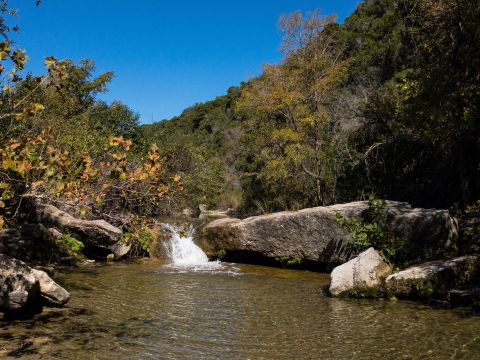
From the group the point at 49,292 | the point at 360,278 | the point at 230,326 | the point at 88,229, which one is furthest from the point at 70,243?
the point at 360,278

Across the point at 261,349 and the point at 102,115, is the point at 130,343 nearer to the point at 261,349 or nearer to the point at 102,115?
the point at 261,349

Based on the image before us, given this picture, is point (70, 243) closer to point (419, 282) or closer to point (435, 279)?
point (419, 282)

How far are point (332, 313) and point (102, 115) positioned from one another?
33.0m

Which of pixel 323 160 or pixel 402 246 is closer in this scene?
pixel 402 246

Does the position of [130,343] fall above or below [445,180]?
below

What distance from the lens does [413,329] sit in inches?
326

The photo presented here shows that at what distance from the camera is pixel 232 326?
28.2 ft

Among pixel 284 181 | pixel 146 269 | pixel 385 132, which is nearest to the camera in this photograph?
pixel 146 269

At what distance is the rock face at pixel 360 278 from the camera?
11094mm

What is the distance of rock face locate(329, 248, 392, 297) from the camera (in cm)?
1109

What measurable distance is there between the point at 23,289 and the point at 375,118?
1771 centimetres

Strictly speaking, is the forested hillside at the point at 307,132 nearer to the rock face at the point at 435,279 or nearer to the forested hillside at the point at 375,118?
the forested hillside at the point at 375,118

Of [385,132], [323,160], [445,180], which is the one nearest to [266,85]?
[323,160]

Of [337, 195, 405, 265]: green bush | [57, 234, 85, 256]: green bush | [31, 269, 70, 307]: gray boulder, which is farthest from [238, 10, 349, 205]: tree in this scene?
[31, 269, 70, 307]: gray boulder
